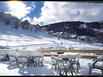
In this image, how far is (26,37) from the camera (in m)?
7.96

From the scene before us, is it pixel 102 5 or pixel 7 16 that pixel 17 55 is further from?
pixel 102 5

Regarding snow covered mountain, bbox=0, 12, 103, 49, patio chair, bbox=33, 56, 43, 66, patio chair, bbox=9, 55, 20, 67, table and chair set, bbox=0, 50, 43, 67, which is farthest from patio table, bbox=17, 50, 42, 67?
snow covered mountain, bbox=0, 12, 103, 49

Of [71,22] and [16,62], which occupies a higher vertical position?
[71,22]

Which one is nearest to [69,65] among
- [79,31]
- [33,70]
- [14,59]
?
[33,70]

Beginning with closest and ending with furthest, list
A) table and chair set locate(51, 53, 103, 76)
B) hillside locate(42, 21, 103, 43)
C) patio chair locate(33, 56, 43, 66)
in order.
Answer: table and chair set locate(51, 53, 103, 76), patio chair locate(33, 56, 43, 66), hillside locate(42, 21, 103, 43)

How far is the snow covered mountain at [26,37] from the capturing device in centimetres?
776

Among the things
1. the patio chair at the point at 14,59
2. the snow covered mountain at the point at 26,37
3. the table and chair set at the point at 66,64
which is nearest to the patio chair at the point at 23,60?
the patio chair at the point at 14,59

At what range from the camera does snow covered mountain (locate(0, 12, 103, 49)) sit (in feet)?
25.5

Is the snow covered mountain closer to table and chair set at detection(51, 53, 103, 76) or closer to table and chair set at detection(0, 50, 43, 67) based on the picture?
table and chair set at detection(0, 50, 43, 67)

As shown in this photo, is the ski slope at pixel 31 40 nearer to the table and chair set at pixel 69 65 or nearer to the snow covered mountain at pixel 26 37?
the snow covered mountain at pixel 26 37

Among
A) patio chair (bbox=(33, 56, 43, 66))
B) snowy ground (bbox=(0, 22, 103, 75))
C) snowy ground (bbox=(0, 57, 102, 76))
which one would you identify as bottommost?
snowy ground (bbox=(0, 57, 102, 76))

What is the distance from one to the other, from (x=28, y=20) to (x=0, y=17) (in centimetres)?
87

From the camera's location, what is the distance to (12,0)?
7102 mm

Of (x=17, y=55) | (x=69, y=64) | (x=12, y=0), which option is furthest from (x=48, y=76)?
(x=12, y=0)
